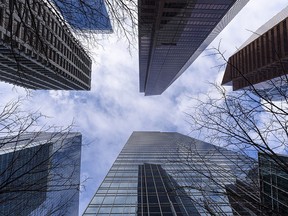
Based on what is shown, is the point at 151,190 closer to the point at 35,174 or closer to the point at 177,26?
the point at 35,174

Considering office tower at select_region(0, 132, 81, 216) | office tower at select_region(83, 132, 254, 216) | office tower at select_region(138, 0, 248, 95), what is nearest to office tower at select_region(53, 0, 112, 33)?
office tower at select_region(0, 132, 81, 216)

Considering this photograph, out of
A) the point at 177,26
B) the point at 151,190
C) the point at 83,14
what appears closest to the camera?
the point at 83,14

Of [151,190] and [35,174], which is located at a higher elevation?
[35,174]

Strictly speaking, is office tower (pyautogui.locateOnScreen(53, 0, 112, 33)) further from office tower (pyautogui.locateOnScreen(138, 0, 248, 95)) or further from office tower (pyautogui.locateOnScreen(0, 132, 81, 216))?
office tower (pyautogui.locateOnScreen(138, 0, 248, 95))

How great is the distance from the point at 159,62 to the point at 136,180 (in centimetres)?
8892

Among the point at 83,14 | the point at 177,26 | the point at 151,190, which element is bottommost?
the point at 151,190

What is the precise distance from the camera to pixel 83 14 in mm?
6484

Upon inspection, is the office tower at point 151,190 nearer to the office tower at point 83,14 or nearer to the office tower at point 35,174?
the office tower at point 35,174

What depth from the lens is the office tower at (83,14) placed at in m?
6.41

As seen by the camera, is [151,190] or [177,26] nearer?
[151,190]

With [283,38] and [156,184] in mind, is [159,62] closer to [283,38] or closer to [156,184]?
[283,38]

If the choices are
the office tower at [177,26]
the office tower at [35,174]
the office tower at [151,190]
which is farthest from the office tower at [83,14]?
the office tower at [177,26]

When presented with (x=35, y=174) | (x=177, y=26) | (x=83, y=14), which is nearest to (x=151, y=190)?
(x=35, y=174)

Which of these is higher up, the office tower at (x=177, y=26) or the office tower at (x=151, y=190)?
the office tower at (x=177, y=26)
